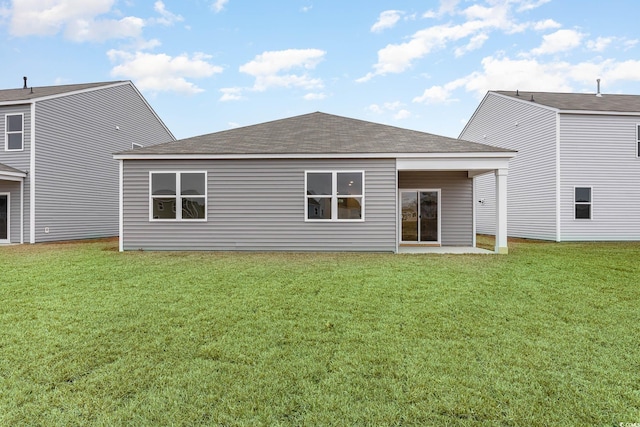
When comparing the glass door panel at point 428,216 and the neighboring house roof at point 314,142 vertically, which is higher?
the neighboring house roof at point 314,142

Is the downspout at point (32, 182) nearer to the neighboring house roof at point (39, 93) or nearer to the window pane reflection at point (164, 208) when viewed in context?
the neighboring house roof at point (39, 93)

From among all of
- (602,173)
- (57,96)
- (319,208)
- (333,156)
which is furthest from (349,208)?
(57,96)

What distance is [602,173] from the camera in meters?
14.0

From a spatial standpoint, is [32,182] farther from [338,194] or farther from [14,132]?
[338,194]

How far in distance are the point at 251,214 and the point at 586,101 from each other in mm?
15421

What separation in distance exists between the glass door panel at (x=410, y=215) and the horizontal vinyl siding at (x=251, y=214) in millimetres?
2553

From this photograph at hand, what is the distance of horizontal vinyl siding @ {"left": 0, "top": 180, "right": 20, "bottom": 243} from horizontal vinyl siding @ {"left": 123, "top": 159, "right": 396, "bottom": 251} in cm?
582

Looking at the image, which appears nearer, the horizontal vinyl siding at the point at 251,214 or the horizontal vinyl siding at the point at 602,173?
the horizontal vinyl siding at the point at 251,214

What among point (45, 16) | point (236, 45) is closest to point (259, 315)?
point (236, 45)

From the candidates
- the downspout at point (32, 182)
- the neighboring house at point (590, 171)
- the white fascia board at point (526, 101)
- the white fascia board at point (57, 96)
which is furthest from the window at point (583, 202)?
the downspout at point (32, 182)

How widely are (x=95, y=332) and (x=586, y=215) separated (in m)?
16.7

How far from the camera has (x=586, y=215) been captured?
1394cm

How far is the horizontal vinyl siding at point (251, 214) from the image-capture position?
10.6 meters

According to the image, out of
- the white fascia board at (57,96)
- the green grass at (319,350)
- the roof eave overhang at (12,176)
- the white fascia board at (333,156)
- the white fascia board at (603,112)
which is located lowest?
the green grass at (319,350)
